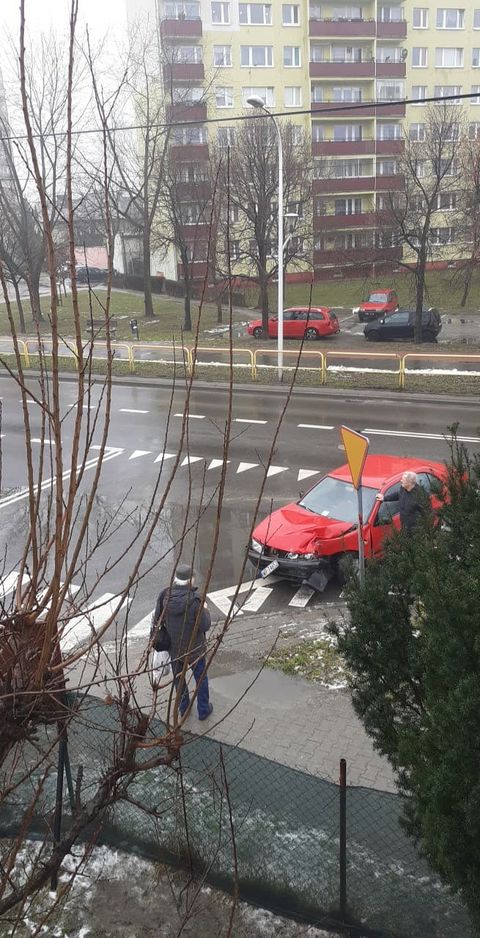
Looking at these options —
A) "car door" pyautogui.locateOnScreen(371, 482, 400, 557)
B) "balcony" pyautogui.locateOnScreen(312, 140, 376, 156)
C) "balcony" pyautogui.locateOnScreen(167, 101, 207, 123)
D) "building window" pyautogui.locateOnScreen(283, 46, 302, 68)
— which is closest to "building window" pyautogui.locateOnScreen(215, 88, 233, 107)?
"building window" pyautogui.locateOnScreen(283, 46, 302, 68)

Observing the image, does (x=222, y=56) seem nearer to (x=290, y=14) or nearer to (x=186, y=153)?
(x=290, y=14)

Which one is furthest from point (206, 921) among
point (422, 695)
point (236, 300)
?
point (236, 300)

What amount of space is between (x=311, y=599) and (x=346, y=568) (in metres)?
4.53

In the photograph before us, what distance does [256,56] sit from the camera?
149ft

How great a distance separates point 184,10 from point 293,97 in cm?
867

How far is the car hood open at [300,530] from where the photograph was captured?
9.05 meters

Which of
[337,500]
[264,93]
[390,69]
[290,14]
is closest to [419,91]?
[390,69]

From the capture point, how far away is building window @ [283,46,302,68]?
1816 inches

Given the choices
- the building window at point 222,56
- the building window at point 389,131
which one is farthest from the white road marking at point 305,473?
the building window at point 389,131

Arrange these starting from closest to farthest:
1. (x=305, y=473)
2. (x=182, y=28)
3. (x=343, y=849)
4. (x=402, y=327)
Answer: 1. (x=343, y=849)
2. (x=305, y=473)
3. (x=402, y=327)
4. (x=182, y=28)

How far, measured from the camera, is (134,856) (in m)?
4.71

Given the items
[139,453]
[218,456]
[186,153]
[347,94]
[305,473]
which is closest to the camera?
[305,473]

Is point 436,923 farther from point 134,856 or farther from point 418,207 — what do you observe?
point 418,207

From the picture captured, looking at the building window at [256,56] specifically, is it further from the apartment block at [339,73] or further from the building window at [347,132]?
the building window at [347,132]
